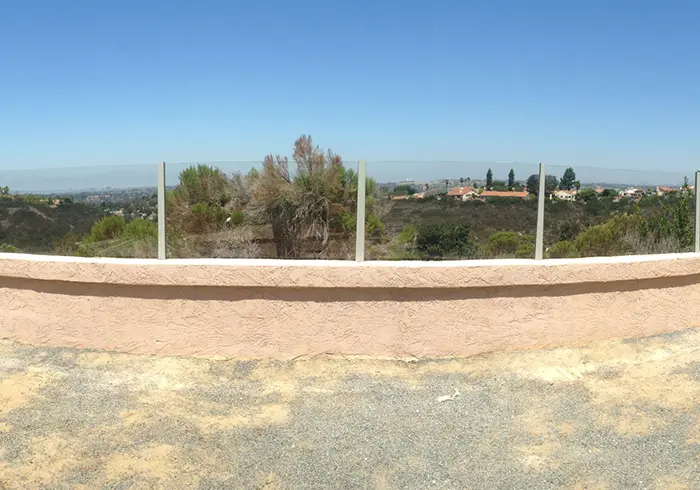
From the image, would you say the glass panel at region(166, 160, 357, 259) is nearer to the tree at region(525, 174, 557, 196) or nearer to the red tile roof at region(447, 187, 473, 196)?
the red tile roof at region(447, 187, 473, 196)

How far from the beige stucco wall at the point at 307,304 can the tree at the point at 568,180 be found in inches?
39.6

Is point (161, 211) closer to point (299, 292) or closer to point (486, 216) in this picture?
point (299, 292)

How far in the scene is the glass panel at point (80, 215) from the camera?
19.7 feet

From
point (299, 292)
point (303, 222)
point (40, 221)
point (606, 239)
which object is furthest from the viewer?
point (606, 239)

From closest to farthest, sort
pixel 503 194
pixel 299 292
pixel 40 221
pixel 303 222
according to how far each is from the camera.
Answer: pixel 299 292 → pixel 303 222 → pixel 503 194 → pixel 40 221

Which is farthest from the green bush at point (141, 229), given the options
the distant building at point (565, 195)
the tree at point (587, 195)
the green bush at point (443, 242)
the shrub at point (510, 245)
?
the tree at point (587, 195)

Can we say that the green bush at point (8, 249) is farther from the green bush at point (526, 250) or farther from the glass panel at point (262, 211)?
the green bush at point (526, 250)

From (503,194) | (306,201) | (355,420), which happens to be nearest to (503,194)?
(503,194)

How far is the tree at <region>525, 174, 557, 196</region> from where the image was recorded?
609 cm

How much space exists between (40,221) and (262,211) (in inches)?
94.5

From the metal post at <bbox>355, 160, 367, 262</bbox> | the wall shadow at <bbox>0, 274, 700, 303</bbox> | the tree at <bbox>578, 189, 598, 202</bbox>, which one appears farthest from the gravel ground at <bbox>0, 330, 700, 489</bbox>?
the tree at <bbox>578, 189, 598, 202</bbox>

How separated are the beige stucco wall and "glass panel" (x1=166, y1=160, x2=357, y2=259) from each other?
14.1 inches

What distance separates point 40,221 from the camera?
6438 mm

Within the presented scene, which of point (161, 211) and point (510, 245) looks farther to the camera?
point (510, 245)
